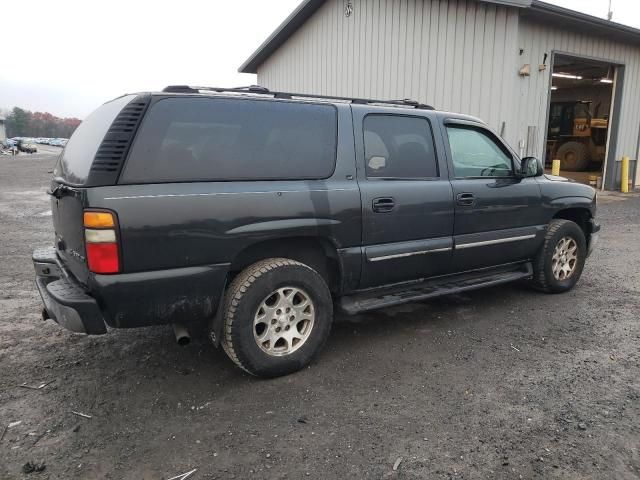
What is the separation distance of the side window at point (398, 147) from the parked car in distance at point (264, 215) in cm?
1

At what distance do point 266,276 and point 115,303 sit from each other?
3.00 ft

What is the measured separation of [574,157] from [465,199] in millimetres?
17382

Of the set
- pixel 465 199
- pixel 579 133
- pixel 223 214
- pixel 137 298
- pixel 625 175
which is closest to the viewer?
pixel 137 298

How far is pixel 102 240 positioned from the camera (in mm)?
2785

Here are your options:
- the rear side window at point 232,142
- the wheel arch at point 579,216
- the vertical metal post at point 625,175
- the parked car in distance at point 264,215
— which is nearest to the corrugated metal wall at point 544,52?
the vertical metal post at point 625,175

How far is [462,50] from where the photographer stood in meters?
11.2

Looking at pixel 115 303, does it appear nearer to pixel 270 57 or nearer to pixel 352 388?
pixel 352 388

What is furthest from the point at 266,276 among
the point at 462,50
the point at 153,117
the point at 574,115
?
the point at 574,115

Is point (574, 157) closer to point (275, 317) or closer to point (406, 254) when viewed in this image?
point (406, 254)

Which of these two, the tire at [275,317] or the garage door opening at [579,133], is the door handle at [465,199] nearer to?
the tire at [275,317]

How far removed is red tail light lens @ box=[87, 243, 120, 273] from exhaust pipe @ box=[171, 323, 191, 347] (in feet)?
1.94

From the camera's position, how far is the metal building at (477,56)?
10.8 metres

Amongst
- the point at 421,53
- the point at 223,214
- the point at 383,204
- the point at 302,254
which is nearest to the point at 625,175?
the point at 421,53

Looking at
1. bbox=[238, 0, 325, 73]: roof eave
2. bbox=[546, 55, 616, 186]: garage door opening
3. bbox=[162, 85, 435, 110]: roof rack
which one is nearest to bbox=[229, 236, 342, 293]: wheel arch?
bbox=[162, 85, 435, 110]: roof rack
